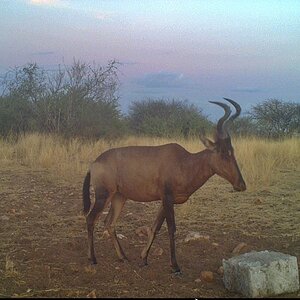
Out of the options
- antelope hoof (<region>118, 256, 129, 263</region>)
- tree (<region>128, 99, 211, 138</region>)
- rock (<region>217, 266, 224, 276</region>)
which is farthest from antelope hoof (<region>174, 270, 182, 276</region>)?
tree (<region>128, 99, 211, 138</region>)

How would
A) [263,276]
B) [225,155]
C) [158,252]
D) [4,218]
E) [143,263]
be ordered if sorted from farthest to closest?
[4,218] < [158,252] < [143,263] < [225,155] < [263,276]

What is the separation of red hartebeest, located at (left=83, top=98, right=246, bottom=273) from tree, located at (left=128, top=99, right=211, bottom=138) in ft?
50.7

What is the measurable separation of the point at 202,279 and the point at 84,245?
81.0 inches

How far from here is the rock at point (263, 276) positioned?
495 cm

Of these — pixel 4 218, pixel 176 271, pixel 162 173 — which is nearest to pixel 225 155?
pixel 162 173

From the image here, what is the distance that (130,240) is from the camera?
7.29 meters

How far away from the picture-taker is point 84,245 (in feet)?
22.8

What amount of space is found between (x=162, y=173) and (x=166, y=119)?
2193 cm

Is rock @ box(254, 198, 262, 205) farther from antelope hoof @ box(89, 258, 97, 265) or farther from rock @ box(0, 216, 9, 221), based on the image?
rock @ box(0, 216, 9, 221)

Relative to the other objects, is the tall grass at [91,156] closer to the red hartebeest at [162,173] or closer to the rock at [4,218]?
the rock at [4,218]

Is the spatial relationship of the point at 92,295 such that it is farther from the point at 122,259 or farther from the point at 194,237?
the point at 194,237

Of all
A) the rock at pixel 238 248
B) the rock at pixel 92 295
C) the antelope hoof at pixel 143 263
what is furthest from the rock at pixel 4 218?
the rock at pixel 92 295

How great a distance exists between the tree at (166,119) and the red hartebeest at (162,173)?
15461 mm

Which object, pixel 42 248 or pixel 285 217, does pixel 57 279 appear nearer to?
pixel 42 248
